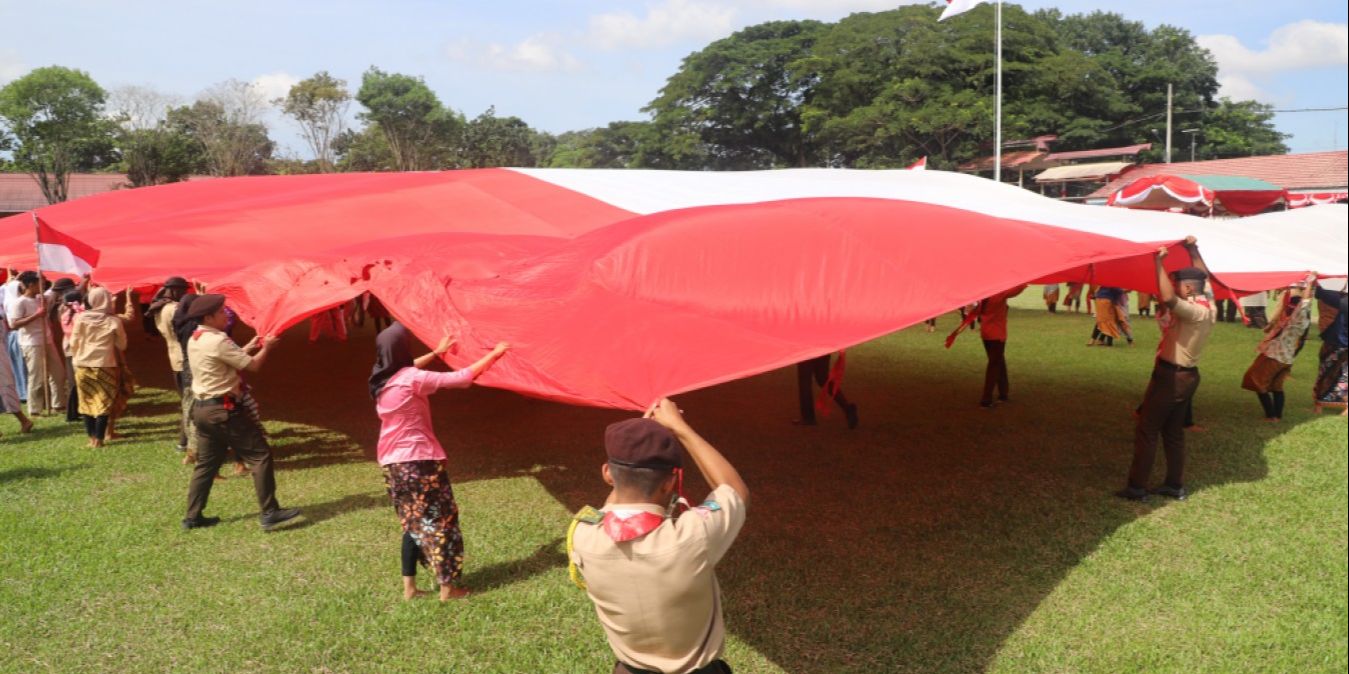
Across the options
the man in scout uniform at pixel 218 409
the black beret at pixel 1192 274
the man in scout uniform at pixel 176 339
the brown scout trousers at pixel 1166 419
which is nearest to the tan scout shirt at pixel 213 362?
the man in scout uniform at pixel 218 409

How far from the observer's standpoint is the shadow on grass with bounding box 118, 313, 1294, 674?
475 centimetres

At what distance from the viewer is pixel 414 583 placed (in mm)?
5113

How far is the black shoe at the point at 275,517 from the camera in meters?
6.22

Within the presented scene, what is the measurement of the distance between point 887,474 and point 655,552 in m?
5.04

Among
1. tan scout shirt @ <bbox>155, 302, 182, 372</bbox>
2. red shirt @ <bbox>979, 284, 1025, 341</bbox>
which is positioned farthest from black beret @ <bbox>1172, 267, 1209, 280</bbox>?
tan scout shirt @ <bbox>155, 302, 182, 372</bbox>

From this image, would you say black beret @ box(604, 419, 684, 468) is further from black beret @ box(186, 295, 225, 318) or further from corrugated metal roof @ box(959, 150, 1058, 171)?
corrugated metal roof @ box(959, 150, 1058, 171)

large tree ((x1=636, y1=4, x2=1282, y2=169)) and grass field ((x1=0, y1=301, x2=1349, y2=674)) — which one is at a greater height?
large tree ((x1=636, y1=4, x2=1282, y2=169))

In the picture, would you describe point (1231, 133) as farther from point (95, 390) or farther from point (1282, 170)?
point (95, 390)

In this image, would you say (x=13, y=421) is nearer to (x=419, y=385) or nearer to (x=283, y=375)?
(x=283, y=375)

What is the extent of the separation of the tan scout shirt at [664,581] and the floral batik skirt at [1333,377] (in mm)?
8852

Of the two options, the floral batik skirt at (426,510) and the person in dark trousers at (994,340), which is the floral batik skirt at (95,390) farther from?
the person in dark trousers at (994,340)

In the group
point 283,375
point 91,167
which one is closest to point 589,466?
point 283,375

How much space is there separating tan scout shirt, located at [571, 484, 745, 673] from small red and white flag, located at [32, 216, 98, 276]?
25.1 ft

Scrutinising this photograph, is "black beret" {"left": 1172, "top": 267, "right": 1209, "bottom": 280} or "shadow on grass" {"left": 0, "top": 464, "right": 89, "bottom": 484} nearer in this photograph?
"black beret" {"left": 1172, "top": 267, "right": 1209, "bottom": 280}
